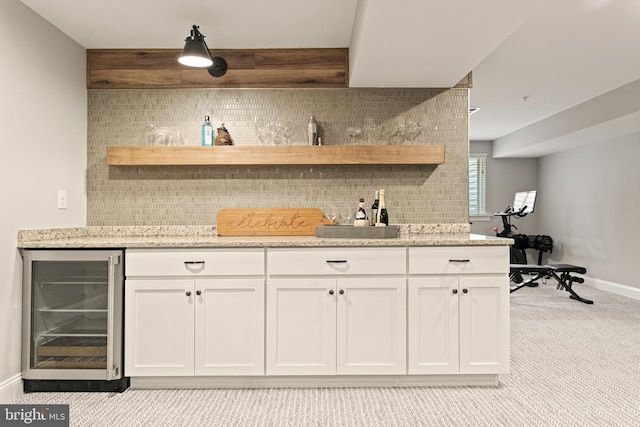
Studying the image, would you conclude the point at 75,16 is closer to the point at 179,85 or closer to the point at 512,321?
the point at 179,85

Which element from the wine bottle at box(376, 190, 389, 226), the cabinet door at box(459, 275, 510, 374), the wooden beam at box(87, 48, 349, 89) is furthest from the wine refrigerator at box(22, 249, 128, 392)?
the cabinet door at box(459, 275, 510, 374)

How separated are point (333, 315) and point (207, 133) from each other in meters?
1.57

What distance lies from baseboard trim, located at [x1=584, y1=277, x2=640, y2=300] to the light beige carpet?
111 inches

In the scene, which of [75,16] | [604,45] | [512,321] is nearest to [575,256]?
[512,321]

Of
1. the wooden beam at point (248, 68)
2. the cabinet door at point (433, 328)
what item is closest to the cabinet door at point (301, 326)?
the cabinet door at point (433, 328)

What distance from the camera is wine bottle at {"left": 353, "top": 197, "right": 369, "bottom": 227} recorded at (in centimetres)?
293

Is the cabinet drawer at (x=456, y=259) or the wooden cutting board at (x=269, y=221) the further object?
the wooden cutting board at (x=269, y=221)

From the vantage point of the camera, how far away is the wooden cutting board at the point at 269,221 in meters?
3.13

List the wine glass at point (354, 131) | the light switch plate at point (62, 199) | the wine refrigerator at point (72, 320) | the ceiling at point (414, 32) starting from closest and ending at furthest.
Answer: the ceiling at point (414, 32)
the wine refrigerator at point (72, 320)
the light switch plate at point (62, 199)
the wine glass at point (354, 131)

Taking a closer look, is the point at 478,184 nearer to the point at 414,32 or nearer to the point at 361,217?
the point at 361,217

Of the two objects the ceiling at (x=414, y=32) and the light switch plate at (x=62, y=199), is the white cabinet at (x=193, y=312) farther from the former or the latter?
the ceiling at (x=414, y=32)

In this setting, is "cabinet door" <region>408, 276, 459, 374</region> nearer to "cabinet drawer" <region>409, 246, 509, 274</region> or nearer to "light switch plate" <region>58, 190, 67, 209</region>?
"cabinet drawer" <region>409, 246, 509, 274</region>

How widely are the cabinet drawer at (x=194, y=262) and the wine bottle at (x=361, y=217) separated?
0.75 m

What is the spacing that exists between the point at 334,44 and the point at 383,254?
5.31 feet
